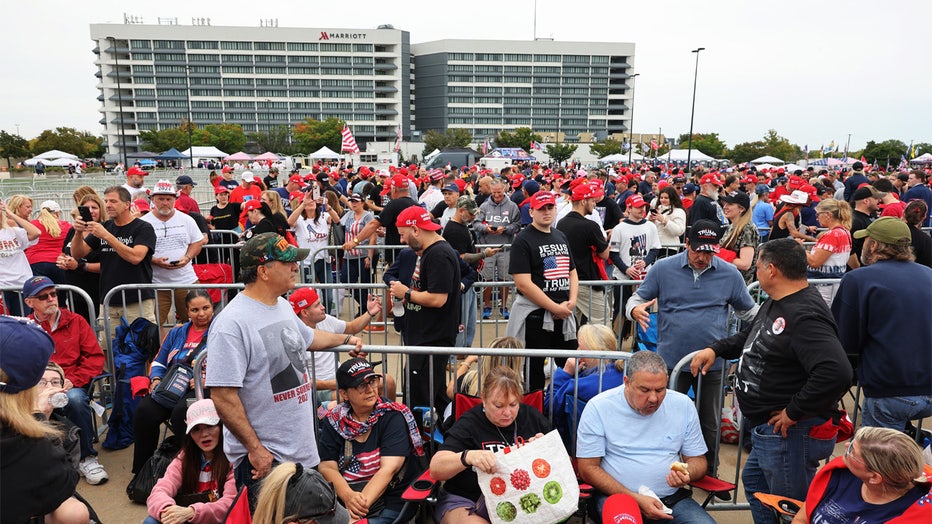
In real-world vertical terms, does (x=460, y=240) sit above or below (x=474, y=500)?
above

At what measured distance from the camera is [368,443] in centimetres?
392

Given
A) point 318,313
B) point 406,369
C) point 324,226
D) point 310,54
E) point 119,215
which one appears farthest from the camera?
point 310,54

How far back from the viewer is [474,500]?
373cm

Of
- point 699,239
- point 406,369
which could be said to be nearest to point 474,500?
point 406,369

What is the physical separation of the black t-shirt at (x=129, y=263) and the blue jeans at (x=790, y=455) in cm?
554

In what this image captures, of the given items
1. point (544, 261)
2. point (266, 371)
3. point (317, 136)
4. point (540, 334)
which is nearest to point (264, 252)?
point (266, 371)

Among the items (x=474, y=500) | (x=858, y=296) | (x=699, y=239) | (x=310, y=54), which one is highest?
(x=310, y=54)

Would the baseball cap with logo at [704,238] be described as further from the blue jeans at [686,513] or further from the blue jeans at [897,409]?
the blue jeans at [686,513]

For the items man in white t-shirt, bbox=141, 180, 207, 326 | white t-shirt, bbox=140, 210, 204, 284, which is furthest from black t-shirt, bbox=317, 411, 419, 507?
white t-shirt, bbox=140, 210, 204, 284

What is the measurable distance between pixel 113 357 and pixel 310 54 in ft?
398

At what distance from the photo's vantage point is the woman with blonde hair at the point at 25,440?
231 centimetres

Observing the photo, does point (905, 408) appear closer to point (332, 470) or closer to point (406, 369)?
point (406, 369)

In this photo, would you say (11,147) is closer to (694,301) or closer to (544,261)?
(544,261)

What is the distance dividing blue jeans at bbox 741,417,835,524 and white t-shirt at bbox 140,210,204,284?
5.86 m
